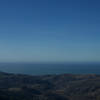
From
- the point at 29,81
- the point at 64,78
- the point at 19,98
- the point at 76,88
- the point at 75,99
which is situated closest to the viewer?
the point at 19,98

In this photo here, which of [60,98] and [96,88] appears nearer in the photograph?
[60,98]

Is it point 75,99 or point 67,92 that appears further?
point 67,92

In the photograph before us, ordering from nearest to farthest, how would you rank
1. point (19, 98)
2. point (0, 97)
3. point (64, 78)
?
point (0, 97) < point (19, 98) < point (64, 78)

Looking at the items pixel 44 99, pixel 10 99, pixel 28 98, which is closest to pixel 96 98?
pixel 44 99

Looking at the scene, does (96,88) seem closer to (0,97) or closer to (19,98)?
(19,98)

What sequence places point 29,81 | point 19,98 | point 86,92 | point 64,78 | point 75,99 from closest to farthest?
point 19,98 → point 75,99 → point 86,92 → point 29,81 → point 64,78

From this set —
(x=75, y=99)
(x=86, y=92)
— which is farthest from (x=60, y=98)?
(x=86, y=92)

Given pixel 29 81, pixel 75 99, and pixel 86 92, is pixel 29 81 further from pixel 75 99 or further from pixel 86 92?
pixel 75 99

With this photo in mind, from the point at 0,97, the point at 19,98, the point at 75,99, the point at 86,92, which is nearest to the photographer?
the point at 0,97

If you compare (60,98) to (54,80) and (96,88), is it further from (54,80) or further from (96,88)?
(54,80)
